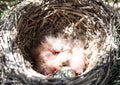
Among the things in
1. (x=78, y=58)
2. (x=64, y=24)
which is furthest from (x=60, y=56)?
(x=64, y=24)

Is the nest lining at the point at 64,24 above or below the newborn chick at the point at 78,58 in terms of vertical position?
above

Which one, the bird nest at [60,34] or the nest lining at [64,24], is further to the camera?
the nest lining at [64,24]

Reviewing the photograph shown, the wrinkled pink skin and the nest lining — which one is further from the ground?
the nest lining

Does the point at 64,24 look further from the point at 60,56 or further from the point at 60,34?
the point at 60,56

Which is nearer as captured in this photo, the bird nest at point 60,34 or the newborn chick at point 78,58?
the bird nest at point 60,34

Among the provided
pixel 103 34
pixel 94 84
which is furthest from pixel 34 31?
pixel 94 84
